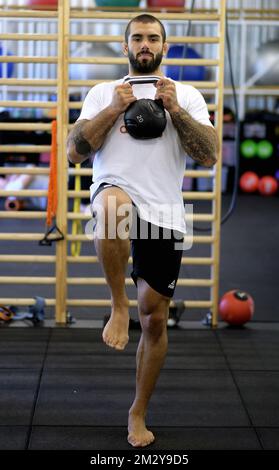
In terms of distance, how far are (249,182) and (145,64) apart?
8.06m

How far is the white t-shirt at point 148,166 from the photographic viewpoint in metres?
2.91

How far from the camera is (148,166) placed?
2912 millimetres

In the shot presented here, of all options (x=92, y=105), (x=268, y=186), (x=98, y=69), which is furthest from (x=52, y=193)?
(x=268, y=186)

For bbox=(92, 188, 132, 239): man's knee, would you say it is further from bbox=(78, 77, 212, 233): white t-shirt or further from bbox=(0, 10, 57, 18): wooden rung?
bbox=(0, 10, 57, 18): wooden rung

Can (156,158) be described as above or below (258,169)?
above

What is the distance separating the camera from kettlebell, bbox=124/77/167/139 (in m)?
2.79

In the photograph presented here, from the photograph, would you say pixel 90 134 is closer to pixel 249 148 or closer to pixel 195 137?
pixel 195 137

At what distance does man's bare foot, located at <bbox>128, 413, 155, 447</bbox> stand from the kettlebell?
1.07 m

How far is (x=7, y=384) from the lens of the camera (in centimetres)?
372

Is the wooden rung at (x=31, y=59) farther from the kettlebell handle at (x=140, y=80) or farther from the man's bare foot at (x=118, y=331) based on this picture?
the man's bare foot at (x=118, y=331)

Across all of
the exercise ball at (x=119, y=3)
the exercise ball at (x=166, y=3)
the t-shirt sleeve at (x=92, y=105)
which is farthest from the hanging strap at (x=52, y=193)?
the exercise ball at (x=166, y=3)

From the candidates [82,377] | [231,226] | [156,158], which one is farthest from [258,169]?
[156,158]
